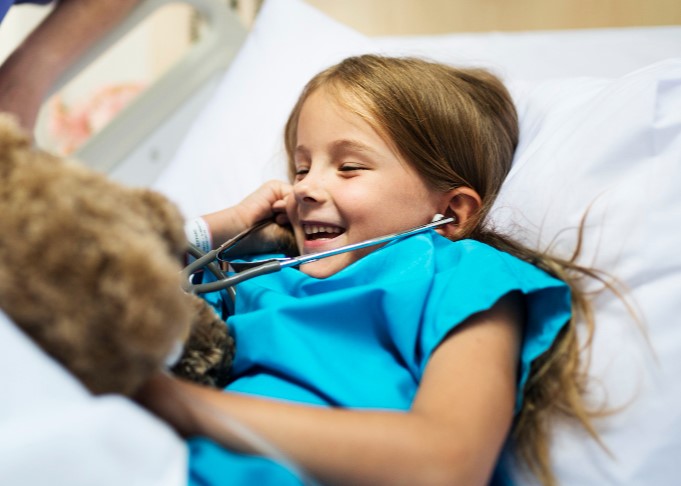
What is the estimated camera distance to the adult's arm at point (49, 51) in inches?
60.1

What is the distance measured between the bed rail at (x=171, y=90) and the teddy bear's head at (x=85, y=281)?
52.9 inches

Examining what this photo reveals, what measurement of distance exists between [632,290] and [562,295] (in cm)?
10

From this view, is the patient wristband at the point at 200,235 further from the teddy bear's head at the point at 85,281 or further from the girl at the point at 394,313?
the teddy bear's head at the point at 85,281

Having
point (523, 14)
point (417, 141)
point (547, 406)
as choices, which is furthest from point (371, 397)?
point (523, 14)

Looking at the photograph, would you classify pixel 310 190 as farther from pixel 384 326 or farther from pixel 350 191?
pixel 384 326

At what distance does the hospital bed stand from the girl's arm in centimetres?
6

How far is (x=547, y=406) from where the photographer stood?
900 millimetres

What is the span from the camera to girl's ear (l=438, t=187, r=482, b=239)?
1.21 metres

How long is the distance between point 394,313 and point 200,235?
0.50m

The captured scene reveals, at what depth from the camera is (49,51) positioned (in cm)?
157

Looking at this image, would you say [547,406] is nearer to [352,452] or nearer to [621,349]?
[621,349]

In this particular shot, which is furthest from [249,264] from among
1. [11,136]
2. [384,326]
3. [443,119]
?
[11,136]

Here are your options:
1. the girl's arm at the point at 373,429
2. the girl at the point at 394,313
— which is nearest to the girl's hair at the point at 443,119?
the girl at the point at 394,313

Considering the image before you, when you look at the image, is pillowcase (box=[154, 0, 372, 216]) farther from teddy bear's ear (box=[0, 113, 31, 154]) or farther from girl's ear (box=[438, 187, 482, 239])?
teddy bear's ear (box=[0, 113, 31, 154])
